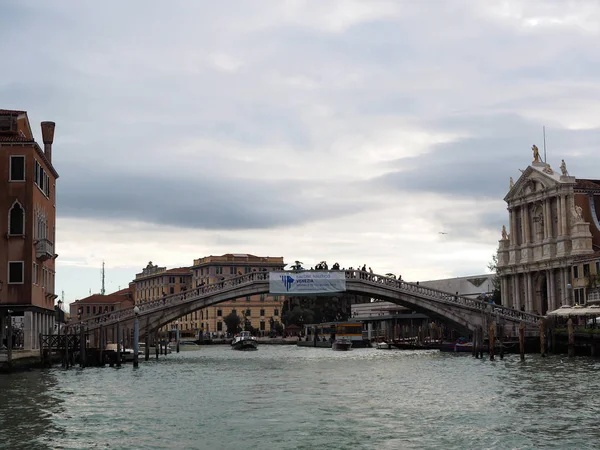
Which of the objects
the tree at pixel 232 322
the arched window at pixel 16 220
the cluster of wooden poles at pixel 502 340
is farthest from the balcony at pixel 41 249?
the tree at pixel 232 322

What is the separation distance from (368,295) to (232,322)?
69175 mm

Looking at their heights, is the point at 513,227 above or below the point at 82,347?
above

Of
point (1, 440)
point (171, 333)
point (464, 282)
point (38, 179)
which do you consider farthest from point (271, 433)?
point (171, 333)

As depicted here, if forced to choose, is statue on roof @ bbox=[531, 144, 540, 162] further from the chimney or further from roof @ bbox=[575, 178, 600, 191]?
the chimney

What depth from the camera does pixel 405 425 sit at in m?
20.4

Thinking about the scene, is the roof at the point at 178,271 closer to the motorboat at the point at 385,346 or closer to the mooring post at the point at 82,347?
the motorboat at the point at 385,346

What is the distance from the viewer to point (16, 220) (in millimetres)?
40500

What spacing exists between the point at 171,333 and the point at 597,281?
71.0 m

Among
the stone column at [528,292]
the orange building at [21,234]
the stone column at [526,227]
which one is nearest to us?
the orange building at [21,234]

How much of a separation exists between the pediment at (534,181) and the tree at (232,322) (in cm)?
6170

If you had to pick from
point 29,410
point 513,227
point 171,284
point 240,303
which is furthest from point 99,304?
point 29,410

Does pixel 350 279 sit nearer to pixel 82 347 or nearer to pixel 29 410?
pixel 82 347

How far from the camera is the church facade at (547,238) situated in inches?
2263

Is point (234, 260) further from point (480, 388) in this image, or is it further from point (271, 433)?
point (271, 433)
